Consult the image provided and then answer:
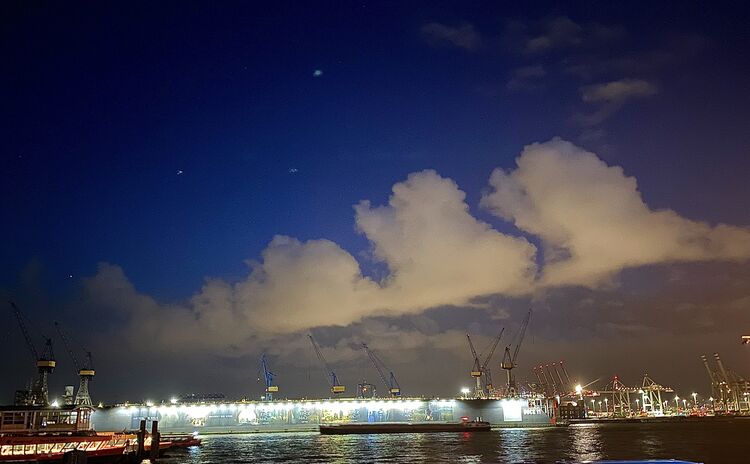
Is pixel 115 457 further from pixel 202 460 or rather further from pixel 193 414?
pixel 193 414

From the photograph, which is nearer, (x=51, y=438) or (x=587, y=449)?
(x=51, y=438)

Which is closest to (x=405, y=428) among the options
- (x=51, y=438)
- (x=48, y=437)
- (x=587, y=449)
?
(x=587, y=449)

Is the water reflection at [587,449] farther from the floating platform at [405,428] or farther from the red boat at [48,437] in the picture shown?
the red boat at [48,437]

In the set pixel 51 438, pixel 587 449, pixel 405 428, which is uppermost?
pixel 51 438

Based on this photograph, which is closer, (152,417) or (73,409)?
(73,409)

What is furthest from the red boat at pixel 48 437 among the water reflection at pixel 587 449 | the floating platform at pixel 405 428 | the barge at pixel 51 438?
the floating platform at pixel 405 428

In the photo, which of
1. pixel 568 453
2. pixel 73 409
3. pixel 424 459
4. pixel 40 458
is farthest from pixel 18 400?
pixel 568 453

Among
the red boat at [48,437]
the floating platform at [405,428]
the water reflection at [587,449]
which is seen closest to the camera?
the red boat at [48,437]

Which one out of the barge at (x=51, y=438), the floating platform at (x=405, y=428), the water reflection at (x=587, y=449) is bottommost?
the floating platform at (x=405, y=428)

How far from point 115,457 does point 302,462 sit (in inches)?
947

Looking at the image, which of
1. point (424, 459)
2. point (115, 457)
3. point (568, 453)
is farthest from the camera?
point (568, 453)

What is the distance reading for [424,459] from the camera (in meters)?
85.8

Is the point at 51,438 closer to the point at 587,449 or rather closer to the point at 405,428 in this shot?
the point at 587,449

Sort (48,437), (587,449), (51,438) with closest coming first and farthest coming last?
(51,438), (48,437), (587,449)
